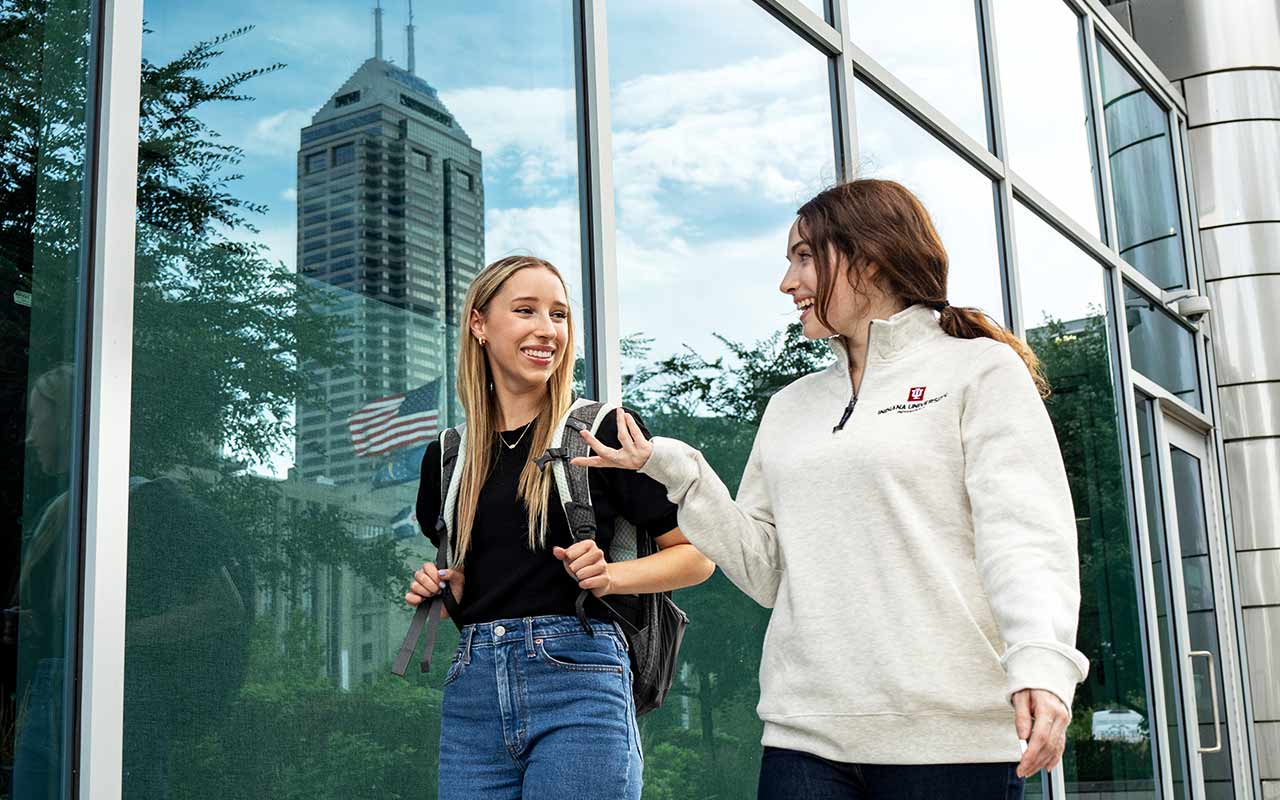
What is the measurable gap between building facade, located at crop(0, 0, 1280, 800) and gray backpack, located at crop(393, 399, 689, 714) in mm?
358

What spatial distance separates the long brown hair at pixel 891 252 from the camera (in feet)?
7.39

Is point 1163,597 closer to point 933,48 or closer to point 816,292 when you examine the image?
point 933,48

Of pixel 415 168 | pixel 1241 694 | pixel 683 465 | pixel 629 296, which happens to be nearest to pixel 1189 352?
pixel 1241 694

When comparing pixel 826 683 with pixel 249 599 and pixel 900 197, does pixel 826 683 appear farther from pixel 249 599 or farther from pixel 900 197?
pixel 249 599

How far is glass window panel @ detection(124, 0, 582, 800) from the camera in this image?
252 centimetres

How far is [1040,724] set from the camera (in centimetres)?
178

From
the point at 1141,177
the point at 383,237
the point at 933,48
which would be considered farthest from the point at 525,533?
the point at 1141,177

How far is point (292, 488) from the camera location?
9.02 feet

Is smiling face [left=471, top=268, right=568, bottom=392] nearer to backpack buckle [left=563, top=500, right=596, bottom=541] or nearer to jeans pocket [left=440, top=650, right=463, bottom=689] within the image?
backpack buckle [left=563, top=500, right=596, bottom=541]

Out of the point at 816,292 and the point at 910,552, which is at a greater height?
Answer: the point at 816,292

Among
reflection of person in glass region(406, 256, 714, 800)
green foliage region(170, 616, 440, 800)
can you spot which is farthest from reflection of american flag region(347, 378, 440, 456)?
green foliage region(170, 616, 440, 800)

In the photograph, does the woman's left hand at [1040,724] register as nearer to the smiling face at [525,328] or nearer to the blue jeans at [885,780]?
the blue jeans at [885,780]

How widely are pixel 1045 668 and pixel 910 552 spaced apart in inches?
12.5

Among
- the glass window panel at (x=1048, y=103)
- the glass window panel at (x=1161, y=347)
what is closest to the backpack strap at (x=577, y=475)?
the glass window panel at (x=1048, y=103)
